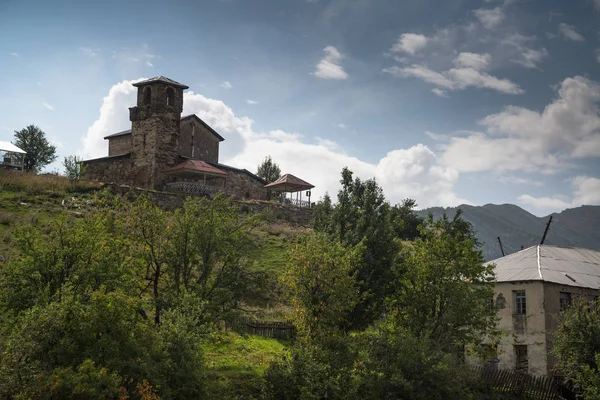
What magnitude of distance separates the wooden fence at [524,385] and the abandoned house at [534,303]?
2685mm

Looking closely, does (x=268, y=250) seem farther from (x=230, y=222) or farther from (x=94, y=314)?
(x=94, y=314)

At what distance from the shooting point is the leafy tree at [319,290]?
→ 1930 cm

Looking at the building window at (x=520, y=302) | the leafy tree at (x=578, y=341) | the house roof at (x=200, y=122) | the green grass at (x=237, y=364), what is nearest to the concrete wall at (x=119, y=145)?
the house roof at (x=200, y=122)

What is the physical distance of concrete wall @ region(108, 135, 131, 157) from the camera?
185ft

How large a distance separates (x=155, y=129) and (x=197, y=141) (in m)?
9.08

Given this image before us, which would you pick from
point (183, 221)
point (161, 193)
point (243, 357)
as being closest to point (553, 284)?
point (243, 357)

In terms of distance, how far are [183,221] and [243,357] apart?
6.49 m

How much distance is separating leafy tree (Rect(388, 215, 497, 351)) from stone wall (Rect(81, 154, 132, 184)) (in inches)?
1323

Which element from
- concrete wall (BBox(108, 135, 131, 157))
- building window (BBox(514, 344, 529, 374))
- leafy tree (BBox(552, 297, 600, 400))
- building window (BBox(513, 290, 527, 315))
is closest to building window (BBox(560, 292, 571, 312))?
building window (BBox(513, 290, 527, 315))

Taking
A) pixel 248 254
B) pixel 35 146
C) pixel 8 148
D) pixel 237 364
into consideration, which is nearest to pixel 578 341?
pixel 237 364

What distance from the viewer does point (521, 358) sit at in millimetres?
29484

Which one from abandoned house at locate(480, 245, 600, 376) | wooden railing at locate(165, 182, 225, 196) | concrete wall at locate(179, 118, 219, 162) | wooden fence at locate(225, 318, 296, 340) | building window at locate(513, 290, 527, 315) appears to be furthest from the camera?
concrete wall at locate(179, 118, 219, 162)

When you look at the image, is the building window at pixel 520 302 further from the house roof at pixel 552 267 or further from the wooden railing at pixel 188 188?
the wooden railing at pixel 188 188

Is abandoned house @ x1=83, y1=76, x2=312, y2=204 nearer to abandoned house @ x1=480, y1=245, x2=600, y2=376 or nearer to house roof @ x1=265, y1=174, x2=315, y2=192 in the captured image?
house roof @ x1=265, y1=174, x2=315, y2=192
